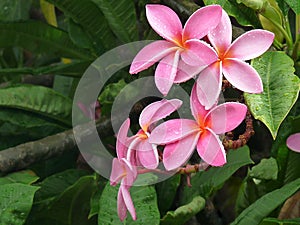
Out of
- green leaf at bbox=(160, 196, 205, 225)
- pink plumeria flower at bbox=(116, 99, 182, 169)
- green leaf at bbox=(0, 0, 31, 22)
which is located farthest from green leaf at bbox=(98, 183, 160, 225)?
green leaf at bbox=(0, 0, 31, 22)

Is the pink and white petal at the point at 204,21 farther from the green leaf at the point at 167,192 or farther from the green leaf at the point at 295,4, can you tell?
the green leaf at the point at 167,192

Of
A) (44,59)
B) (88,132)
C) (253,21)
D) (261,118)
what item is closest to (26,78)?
(44,59)

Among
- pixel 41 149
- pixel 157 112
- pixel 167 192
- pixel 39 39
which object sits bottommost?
pixel 167 192

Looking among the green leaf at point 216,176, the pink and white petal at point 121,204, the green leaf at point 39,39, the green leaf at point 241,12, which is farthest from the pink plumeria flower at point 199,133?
the green leaf at point 39,39

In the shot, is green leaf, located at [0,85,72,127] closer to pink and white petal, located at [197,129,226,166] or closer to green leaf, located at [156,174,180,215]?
green leaf, located at [156,174,180,215]

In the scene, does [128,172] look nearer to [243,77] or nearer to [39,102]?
[243,77]

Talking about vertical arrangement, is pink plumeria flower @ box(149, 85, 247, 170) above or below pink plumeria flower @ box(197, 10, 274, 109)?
below

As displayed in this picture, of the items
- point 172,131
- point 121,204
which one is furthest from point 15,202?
point 172,131
